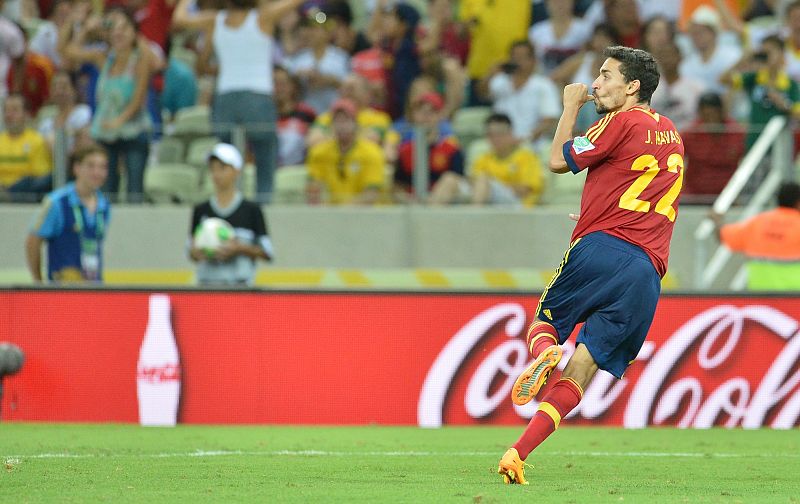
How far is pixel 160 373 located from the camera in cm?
1071

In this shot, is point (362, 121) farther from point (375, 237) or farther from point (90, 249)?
point (90, 249)

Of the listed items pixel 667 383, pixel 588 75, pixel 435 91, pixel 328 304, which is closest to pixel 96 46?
pixel 435 91

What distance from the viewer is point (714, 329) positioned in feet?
35.5

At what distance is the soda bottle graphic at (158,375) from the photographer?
421 inches

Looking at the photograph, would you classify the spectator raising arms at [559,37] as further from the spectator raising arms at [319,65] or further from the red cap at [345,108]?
the red cap at [345,108]

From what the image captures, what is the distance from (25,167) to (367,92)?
12.3ft

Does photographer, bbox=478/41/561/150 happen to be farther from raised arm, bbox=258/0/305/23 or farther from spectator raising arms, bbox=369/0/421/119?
raised arm, bbox=258/0/305/23

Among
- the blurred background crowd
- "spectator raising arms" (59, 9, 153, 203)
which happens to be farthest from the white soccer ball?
"spectator raising arms" (59, 9, 153, 203)

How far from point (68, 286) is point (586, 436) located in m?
4.12

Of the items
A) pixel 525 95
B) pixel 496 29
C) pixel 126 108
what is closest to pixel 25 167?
pixel 126 108

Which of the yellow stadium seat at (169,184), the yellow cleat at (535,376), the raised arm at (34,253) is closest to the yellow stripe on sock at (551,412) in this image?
the yellow cleat at (535,376)

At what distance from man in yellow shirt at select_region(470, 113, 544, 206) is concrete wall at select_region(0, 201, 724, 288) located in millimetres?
191

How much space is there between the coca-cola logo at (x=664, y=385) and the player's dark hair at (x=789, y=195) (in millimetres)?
1519

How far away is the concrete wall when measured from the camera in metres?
14.0
